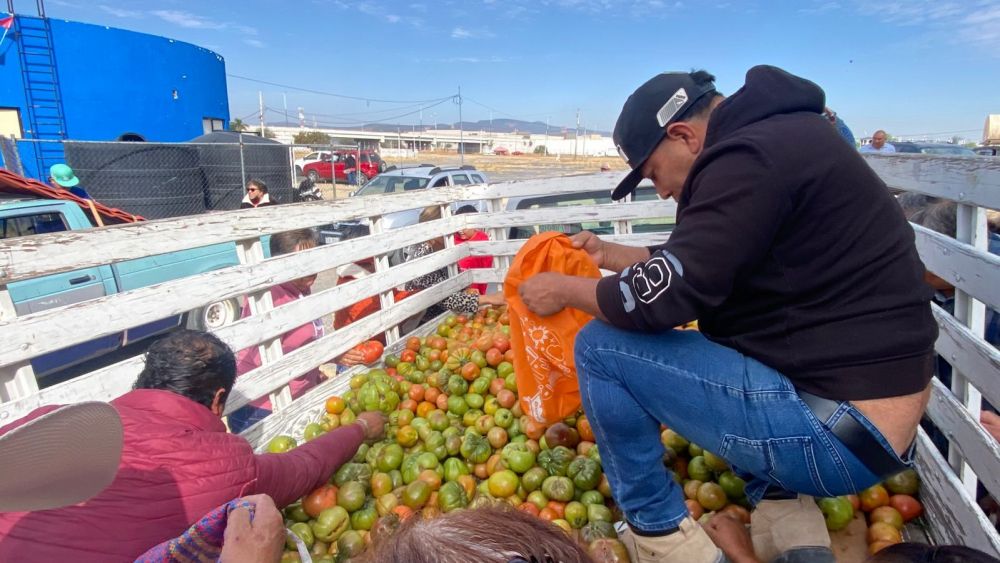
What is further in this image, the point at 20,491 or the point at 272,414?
the point at 272,414

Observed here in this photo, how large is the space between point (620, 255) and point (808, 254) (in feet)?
4.63

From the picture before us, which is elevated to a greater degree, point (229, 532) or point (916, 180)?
point (916, 180)

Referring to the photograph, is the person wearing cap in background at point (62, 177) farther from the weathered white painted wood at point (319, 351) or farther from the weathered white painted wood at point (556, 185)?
the weathered white painted wood at point (556, 185)

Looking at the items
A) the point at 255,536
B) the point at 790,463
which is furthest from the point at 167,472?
the point at 790,463

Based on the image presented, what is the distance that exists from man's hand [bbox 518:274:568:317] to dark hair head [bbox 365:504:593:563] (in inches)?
52.5

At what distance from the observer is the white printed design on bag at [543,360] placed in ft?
9.14

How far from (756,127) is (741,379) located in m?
0.74

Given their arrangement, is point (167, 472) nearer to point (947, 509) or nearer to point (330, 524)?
point (330, 524)

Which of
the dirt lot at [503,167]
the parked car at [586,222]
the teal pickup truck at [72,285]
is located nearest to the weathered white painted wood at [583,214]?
the parked car at [586,222]

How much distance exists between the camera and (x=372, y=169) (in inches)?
1177

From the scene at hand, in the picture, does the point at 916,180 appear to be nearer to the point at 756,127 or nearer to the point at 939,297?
the point at 939,297

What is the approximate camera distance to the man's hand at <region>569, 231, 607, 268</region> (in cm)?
305

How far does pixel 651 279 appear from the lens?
176 centimetres

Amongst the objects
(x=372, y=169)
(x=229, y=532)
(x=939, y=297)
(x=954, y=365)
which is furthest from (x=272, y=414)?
(x=372, y=169)
